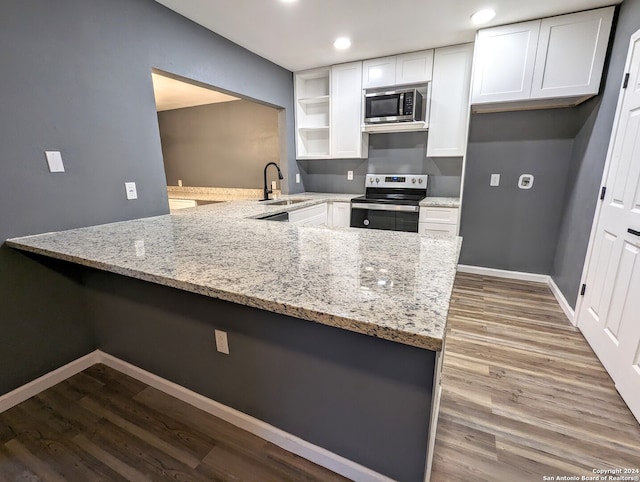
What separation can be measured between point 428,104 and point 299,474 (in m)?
3.34

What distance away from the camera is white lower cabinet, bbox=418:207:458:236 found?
3.04 metres

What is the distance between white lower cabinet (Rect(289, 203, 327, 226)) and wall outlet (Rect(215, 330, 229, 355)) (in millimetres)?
1561

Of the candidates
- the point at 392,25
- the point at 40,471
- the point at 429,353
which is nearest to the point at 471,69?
the point at 392,25

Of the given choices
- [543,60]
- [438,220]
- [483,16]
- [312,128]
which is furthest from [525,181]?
[312,128]

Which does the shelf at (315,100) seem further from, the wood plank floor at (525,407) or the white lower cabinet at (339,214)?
the wood plank floor at (525,407)

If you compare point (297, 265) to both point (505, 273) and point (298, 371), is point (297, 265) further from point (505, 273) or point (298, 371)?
point (505, 273)

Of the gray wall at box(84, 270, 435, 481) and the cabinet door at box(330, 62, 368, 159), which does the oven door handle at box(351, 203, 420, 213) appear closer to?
the cabinet door at box(330, 62, 368, 159)

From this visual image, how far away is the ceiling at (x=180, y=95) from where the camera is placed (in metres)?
3.59

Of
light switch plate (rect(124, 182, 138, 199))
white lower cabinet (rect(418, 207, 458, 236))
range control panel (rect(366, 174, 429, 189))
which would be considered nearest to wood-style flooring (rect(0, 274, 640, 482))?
light switch plate (rect(124, 182, 138, 199))

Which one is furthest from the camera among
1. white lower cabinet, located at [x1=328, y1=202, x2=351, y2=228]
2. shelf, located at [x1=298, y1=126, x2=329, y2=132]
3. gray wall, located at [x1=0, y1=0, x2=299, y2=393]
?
shelf, located at [x1=298, y1=126, x2=329, y2=132]

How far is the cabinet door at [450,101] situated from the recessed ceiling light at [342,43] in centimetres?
93

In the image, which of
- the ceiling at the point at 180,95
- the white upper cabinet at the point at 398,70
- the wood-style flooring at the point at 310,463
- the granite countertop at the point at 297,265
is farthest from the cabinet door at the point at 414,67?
the wood-style flooring at the point at 310,463

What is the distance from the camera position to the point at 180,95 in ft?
13.8

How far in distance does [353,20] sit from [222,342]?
8.40 ft
